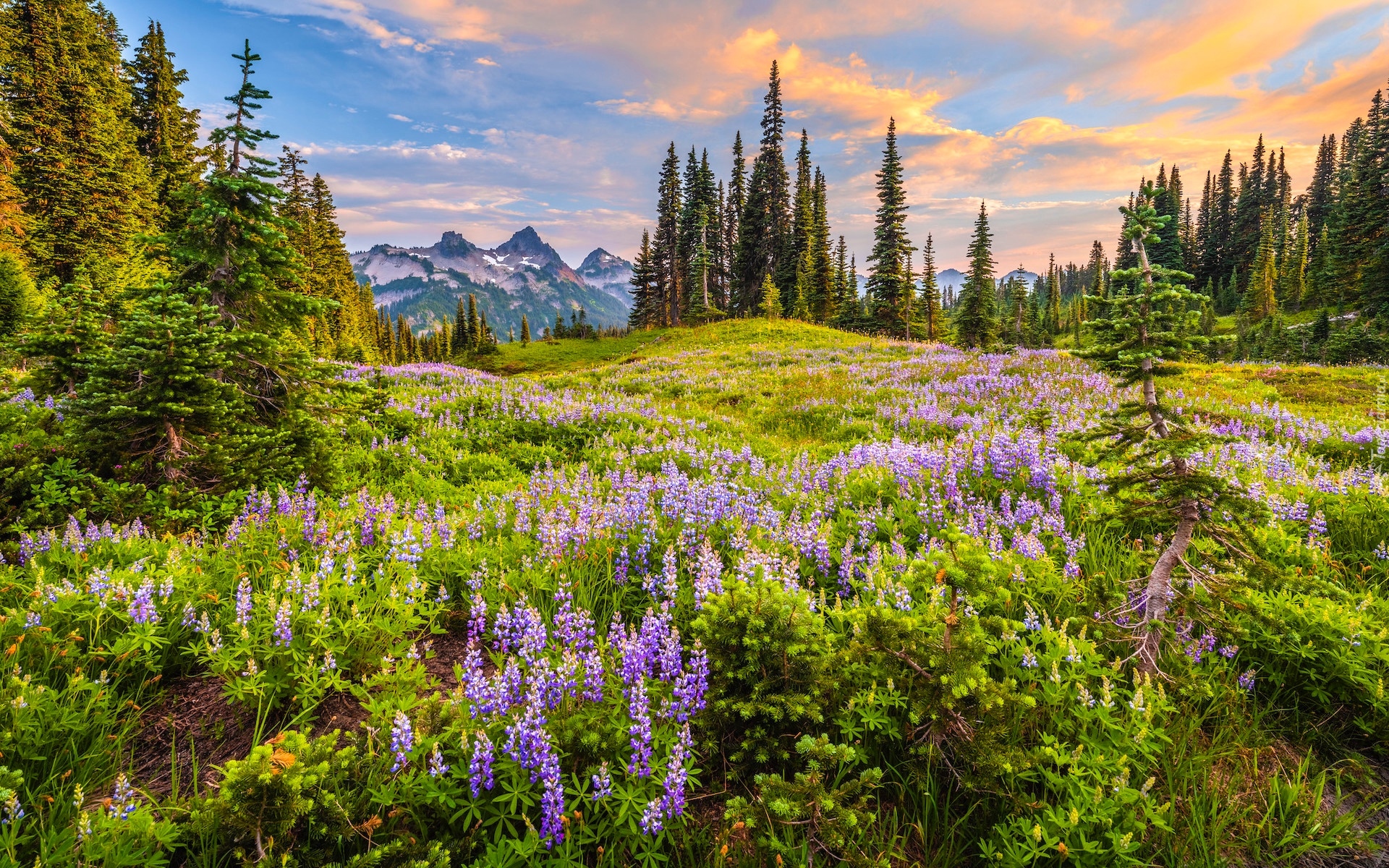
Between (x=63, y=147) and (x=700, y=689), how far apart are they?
49.9 metres

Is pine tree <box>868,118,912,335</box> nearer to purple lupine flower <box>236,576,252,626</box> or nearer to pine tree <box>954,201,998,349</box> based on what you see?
pine tree <box>954,201,998,349</box>

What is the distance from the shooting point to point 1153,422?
334 cm

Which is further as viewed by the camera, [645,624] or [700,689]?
[645,624]

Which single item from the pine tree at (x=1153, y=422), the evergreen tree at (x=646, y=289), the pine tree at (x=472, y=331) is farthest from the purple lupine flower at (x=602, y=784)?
Answer: the pine tree at (x=472, y=331)

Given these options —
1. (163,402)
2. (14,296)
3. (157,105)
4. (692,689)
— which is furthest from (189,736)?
(157,105)

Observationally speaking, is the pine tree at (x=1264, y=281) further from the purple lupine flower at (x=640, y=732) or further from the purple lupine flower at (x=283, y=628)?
the purple lupine flower at (x=283, y=628)

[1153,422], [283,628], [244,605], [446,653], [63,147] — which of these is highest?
[63,147]

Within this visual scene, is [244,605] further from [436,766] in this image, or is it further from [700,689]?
[700,689]

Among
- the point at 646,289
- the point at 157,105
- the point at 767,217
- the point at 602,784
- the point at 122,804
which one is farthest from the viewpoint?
the point at 646,289

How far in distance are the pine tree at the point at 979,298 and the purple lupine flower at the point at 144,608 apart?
5400 centimetres

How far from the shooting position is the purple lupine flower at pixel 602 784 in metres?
2.40

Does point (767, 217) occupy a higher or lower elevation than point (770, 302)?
higher

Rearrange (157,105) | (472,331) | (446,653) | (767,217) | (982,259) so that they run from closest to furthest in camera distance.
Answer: (446,653) → (157,105) → (982,259) → (767,217) → (472,331)

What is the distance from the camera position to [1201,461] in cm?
598
